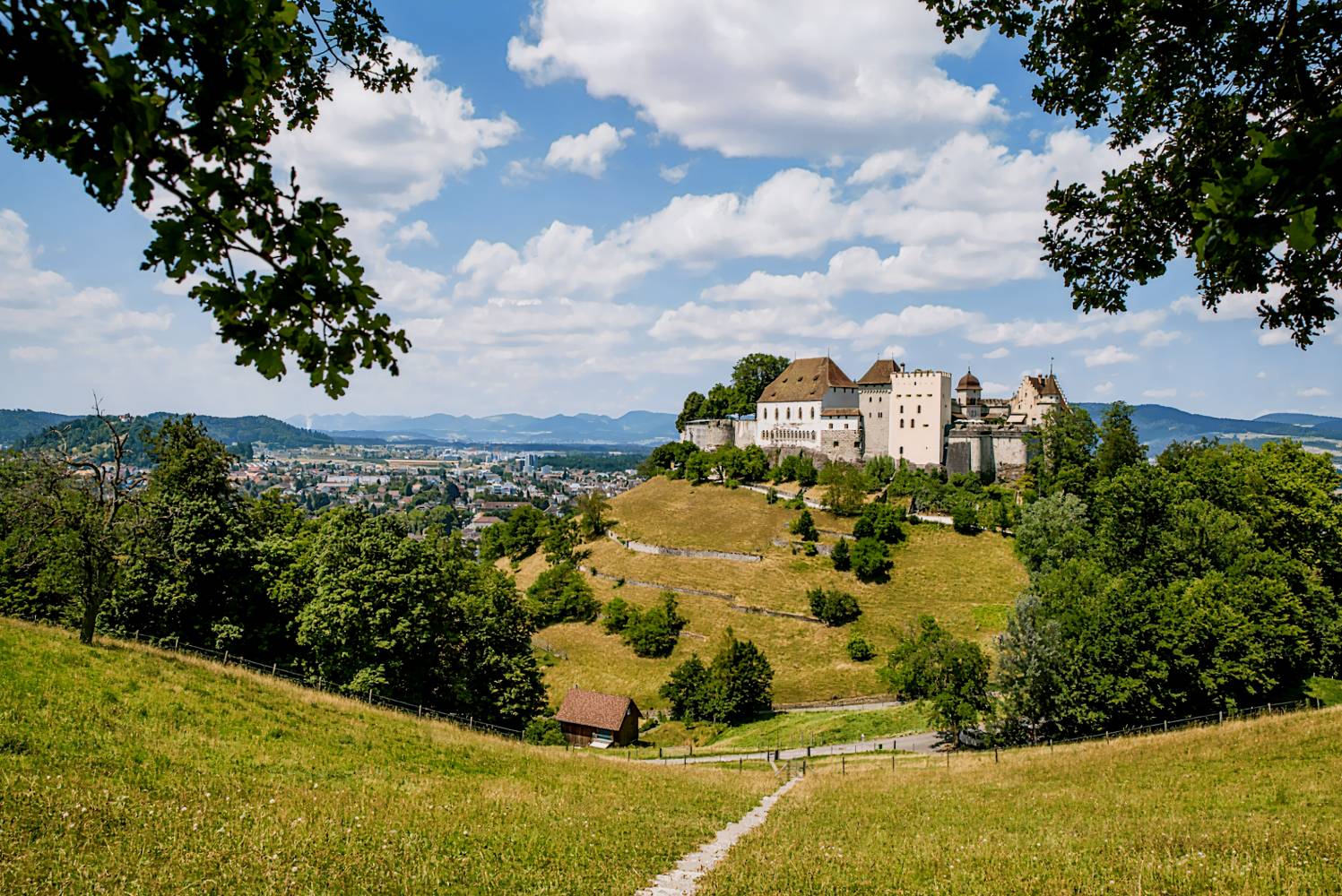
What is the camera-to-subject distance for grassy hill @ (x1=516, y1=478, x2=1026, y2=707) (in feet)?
168

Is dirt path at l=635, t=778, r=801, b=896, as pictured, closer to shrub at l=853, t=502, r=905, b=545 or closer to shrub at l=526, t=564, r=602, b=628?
shrub at l=526, t=564, r=602, b=628

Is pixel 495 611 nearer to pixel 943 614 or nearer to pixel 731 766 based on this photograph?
pixel 731 766

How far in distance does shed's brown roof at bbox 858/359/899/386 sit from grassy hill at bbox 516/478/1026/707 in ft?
54.8

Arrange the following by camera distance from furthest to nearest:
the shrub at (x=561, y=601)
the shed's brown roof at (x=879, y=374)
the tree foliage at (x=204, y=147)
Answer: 1. the shed's brown roof at (x=879, y=374)
2. the shrub at (x=561, y=601)
3. the tree foliage at (x=204, y=147)

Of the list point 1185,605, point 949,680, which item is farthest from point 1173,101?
point 949,680

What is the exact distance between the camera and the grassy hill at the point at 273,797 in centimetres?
779

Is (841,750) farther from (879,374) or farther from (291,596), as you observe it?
(879,374)

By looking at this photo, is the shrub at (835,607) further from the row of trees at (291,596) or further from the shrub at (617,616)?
the row of trees at (291,596)

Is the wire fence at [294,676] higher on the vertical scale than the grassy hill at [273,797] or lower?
lower

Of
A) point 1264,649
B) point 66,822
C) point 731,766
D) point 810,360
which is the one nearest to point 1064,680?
point 1264,649

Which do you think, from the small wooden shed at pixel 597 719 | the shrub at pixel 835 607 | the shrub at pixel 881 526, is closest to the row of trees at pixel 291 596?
the small wooden shed at pixel 597 719

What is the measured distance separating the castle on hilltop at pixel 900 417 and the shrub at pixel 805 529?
13.9m

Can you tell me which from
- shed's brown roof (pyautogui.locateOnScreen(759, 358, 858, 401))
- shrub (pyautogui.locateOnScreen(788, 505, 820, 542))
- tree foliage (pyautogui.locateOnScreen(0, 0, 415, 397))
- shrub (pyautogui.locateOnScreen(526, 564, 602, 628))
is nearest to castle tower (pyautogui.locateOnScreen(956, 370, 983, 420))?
shed's brown roof (pyautogui.locateOnScreen(759, 358, 858, 401))

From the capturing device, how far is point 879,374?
79500 mm
